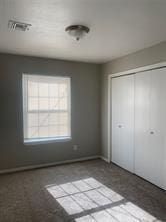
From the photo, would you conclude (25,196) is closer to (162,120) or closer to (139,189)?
(139,189)

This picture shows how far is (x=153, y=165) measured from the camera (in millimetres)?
3137

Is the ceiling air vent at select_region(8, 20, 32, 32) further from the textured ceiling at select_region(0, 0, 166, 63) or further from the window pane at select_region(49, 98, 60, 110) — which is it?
the window pane at select_region(49, 98, 60, 110)

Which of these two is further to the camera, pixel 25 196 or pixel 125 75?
pixel 125 75

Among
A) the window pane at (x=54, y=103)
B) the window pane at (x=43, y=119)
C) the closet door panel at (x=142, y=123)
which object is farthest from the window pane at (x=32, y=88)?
the closet door panel at (x=142, y=123)

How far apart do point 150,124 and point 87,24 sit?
1967mm

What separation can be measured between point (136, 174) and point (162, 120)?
1.26 meters

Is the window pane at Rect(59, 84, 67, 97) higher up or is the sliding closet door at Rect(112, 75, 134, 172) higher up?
the window pane at Rect(59, 84, 67, 97)

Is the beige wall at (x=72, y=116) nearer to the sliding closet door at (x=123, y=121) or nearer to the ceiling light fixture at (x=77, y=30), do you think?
the sliding closet door at (x=123, y=121)

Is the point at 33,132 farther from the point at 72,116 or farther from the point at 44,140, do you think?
the point at 72,116

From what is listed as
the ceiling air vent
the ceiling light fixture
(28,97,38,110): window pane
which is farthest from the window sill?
the ceiling light fixture

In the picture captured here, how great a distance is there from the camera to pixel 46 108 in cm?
408

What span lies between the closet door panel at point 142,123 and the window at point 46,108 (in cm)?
162

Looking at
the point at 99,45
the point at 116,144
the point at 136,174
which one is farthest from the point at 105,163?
the point at 99,45

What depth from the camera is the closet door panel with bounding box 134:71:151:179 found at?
3.23 metres
